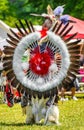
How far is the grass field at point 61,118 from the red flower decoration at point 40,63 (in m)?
0.79

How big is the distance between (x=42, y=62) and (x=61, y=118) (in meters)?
1.66

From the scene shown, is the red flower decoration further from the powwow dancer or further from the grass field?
the grass field

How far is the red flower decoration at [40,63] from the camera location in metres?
10.0

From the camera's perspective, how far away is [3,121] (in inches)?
436

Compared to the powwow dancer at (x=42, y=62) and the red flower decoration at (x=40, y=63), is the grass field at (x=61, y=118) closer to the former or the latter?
the powwow dancer at (x=42, y=62)

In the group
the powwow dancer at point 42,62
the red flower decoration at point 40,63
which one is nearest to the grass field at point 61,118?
A: the powwow dancer at point 42,62

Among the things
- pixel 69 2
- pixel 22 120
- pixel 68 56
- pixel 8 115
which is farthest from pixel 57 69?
pixel 69 2

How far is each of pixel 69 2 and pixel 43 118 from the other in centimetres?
2530

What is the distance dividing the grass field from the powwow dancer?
293 mm

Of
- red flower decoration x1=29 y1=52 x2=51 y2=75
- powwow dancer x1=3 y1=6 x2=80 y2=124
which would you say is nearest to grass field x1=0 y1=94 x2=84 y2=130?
powwow dancer x1=3 y1=6 x2=80 y2=124

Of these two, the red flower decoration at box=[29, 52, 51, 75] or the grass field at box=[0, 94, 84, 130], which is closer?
the grass field at box=[0, 94, 84, 130]

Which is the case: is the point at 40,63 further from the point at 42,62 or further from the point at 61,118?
the point at 61,118

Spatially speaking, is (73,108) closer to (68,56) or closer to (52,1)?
(68,56)

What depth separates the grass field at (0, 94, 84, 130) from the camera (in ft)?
32.2
